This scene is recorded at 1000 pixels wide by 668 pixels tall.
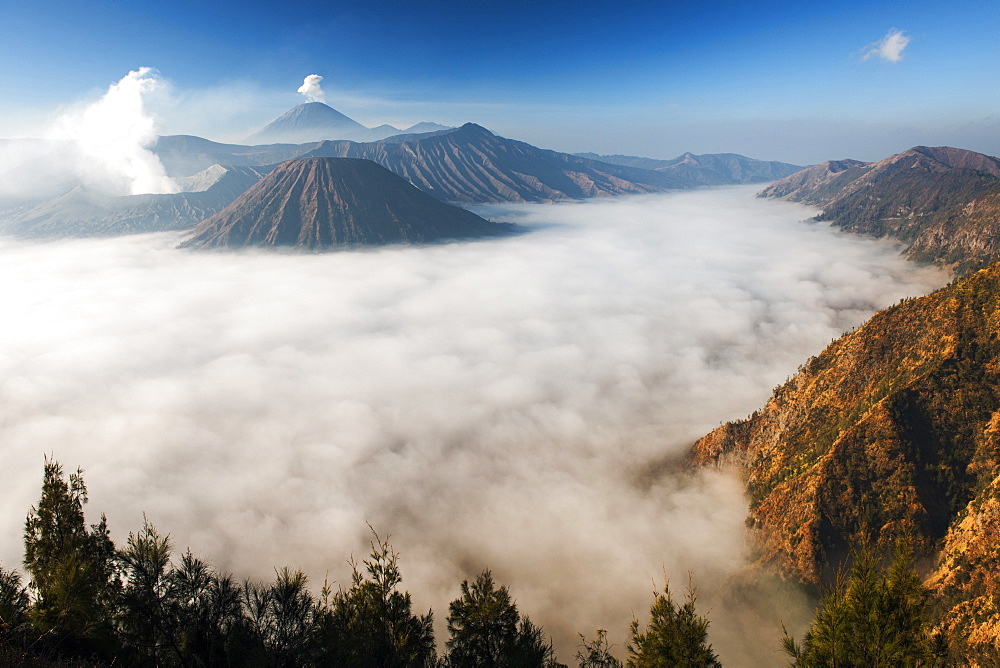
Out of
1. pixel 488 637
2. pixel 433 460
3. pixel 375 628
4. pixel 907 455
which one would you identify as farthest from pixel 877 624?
pixel 433 460

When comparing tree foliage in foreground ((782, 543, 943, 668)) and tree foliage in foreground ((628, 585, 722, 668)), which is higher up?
tree foliage in foreground ((782, 543, 943, 668))

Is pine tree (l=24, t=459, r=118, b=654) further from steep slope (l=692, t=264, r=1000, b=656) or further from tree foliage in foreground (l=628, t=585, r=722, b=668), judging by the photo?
steep slope (l=692, t=264, r=1000, b=656)

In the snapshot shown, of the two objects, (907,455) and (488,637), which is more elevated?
(907,455)

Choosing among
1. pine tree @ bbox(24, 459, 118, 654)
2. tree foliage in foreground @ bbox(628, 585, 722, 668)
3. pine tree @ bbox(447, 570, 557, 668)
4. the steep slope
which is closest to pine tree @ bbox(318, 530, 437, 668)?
pine tree @ bbox(447, 570, 557, 668)

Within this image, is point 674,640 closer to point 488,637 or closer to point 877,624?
point 877,624

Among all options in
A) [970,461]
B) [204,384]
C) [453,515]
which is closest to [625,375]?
[453,515]

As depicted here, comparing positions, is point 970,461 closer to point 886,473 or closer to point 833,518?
point 886,473

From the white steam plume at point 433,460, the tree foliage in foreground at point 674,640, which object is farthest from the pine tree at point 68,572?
the white steam plume at point 433,460

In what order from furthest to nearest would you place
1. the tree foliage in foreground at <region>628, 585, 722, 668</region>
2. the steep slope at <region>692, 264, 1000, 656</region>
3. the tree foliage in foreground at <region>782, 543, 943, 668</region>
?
the steep slope at <region>692, 264, 1000, 656</region> → the tree foliage in foreground at <region>628, 585, 722, 668</region> → the tree foliage in foreground at <region>782, 543, 943, 668</region>
